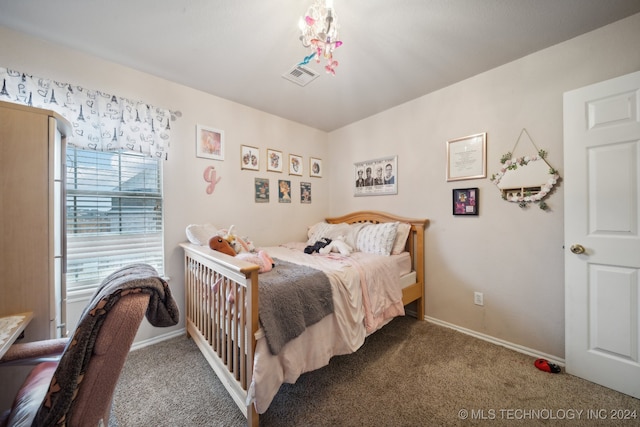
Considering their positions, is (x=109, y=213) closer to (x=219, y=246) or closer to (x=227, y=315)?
(x=219, y=246)

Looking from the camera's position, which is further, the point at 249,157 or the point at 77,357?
the point at 249,157

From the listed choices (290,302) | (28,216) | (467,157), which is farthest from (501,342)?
(28,216)

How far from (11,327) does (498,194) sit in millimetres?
3087

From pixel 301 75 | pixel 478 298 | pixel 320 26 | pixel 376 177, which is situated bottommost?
pixel 478 298

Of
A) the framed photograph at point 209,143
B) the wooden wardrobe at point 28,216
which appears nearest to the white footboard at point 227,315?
the wooden wardrobe at point 28,216

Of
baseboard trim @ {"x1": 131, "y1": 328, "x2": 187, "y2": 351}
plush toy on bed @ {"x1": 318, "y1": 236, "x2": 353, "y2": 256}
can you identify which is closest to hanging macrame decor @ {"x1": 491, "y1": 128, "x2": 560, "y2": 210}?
plush toy on bed @ {"x1": 318, "y1": 236, "x2": 353, "y2": 256}

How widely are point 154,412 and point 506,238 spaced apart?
2836mm

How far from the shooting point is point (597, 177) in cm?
156

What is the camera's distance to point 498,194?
207cm

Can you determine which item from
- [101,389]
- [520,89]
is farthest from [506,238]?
[101,389]

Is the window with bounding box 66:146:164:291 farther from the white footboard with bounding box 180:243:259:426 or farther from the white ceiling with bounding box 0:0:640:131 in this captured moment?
the white ceiling with bounding box 0:0:640:131

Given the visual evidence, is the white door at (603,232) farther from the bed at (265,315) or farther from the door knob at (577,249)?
the bed at (265,315)

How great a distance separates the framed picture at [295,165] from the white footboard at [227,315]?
161 centimetres

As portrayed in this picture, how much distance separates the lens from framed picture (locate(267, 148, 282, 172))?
2.91 metres
